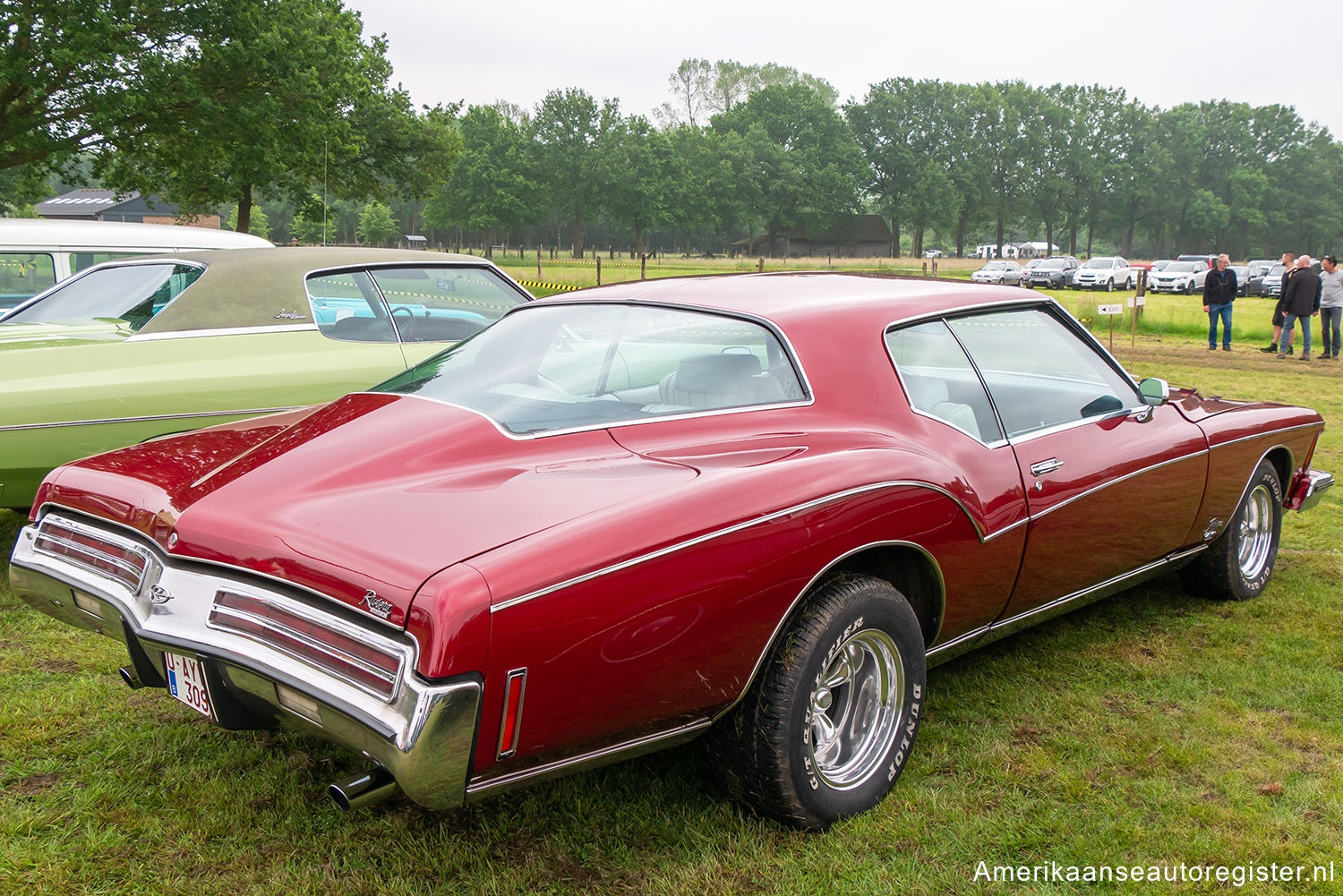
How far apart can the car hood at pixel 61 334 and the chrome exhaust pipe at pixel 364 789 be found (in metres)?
3.31

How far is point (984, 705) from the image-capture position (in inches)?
132

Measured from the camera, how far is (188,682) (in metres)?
2.25

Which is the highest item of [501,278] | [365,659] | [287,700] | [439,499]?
[501,278]

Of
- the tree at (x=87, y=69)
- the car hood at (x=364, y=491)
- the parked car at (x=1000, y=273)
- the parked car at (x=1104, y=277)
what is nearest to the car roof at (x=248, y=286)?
the car hood at (x=364, y=491)

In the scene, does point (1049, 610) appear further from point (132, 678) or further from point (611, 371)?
point (132, 678)

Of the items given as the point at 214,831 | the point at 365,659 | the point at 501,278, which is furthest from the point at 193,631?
the point at 501,278

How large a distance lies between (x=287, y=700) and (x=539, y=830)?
2.76 feet

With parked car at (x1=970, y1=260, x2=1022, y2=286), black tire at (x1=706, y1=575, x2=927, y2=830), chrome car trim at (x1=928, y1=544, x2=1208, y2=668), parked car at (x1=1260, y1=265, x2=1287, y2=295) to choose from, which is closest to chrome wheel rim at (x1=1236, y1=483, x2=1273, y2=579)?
chrome car trim at (x1=928, y1=544, x2=1208, y2=668)

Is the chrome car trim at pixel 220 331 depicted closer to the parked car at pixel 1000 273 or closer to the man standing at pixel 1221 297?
the man standing at pixel 1221 297

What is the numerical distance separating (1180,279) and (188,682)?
141ft

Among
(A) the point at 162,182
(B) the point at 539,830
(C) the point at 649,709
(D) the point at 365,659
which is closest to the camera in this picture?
(D) the point at 365,659

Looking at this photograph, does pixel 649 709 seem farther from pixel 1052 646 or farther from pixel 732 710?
pixel 1052 646

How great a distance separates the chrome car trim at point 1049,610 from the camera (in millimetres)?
3025

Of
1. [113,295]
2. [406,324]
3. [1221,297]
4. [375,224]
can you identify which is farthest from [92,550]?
[375,224]
